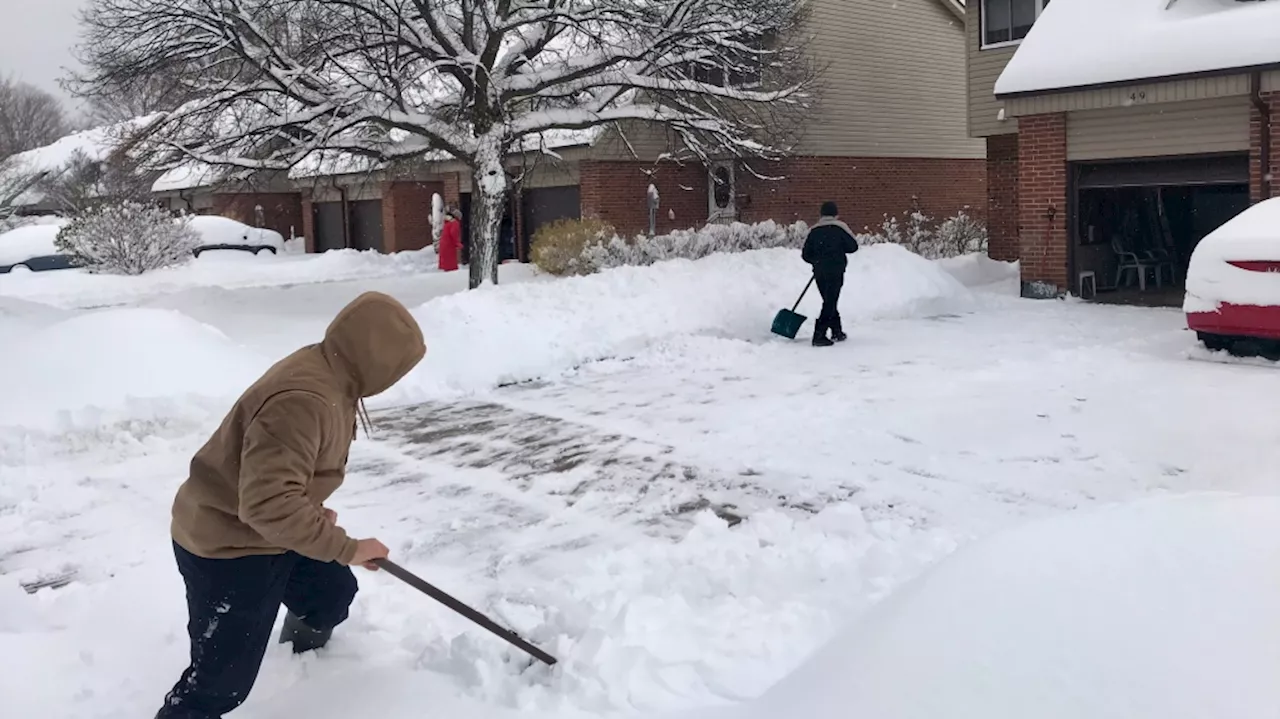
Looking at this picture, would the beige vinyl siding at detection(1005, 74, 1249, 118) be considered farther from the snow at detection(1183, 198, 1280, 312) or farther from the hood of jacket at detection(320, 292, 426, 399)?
the hood of jacket at detection(320, 292, 426, 399)

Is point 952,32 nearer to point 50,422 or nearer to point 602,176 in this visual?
point 602,176

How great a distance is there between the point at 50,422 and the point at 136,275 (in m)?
19.2

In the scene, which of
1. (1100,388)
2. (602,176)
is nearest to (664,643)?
(1100,388)

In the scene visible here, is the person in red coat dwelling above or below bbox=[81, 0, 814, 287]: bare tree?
below

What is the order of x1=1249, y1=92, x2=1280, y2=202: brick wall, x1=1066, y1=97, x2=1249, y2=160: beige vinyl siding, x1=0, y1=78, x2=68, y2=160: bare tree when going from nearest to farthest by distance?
x1=1249, y1=92, x2=1280, y2=202: brick wall, x1=1066, y1=97, x2=1249, y2=160: beige vinyl siding, x1=0, y1=78, x2=68, y2=160: bare tree

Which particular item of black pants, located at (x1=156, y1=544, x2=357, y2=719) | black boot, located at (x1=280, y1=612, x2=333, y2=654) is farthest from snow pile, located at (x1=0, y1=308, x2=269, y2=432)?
black pants, located at (x1=156, y1=544, x2=357, y2=719)

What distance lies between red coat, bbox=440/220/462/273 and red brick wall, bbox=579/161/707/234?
9.49 ft

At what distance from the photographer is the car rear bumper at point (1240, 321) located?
987cm

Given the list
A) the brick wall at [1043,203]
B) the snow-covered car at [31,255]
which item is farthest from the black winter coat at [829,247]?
the snow-covered car at [31,255]

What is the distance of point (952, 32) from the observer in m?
27.6

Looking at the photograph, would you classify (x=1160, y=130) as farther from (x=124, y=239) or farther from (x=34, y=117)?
(x=34, y=117)

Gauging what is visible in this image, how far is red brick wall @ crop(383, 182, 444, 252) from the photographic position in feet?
101

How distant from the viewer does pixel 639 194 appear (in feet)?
78.9

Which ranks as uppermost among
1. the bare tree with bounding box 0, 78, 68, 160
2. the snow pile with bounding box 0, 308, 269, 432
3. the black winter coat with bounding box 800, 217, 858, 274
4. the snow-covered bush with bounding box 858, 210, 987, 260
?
the bare tree with bounding box 0, 78, 68, 160
